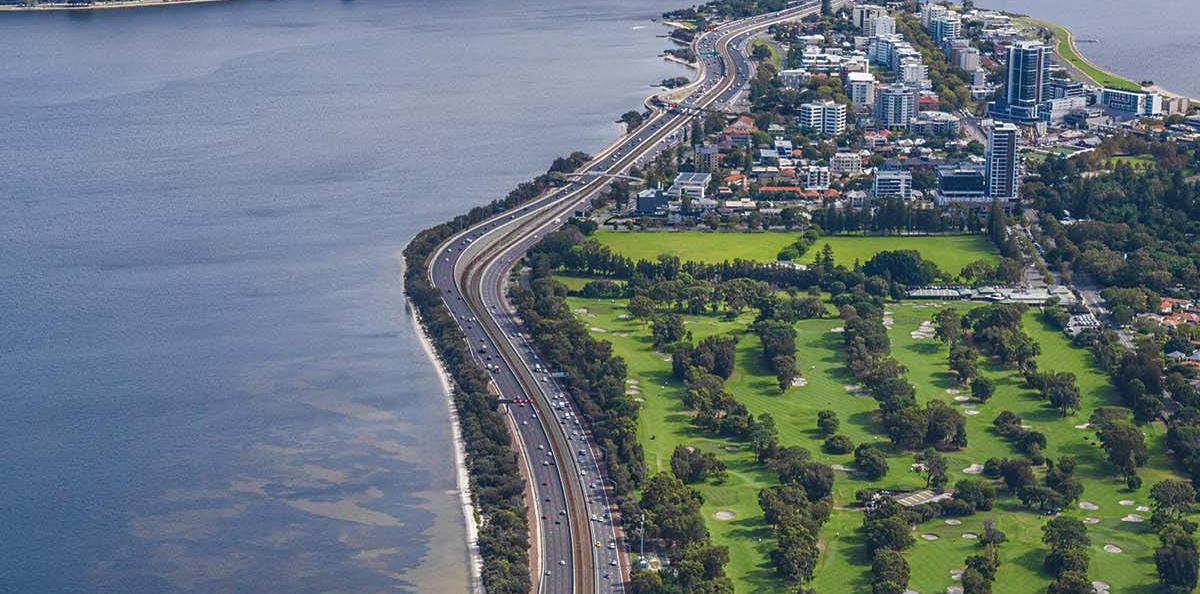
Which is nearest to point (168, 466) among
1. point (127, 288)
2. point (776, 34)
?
point (127, 288)

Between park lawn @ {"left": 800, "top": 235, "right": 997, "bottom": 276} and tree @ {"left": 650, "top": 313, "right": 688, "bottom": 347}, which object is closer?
tree @ {"left": 650, "top": 313, "right": 688, "bottom": 347}

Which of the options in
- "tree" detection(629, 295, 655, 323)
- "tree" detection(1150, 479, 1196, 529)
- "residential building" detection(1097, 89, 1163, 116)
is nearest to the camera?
"tree" detection(1150, 479, 1196, 529)

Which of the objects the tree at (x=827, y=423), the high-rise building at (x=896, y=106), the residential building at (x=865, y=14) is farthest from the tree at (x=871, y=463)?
the residential building at (x=865, y=14)

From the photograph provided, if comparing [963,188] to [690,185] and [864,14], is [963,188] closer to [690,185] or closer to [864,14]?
[690,185]

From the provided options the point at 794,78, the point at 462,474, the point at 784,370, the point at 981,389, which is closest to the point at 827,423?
the point at 784,370

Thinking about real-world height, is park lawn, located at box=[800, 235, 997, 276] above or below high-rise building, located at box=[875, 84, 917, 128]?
below

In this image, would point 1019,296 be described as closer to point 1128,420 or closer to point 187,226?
point 1128,420

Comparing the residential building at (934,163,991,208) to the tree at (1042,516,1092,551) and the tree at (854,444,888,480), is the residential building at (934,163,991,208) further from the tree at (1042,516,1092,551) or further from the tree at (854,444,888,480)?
the tree at (1042,516,1092,551)

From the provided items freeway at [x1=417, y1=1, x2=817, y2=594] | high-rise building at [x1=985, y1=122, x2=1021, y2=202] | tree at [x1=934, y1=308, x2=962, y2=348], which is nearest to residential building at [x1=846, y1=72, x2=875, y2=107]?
freeway at [x1=417, y1=1, x2=817, y2=594]
